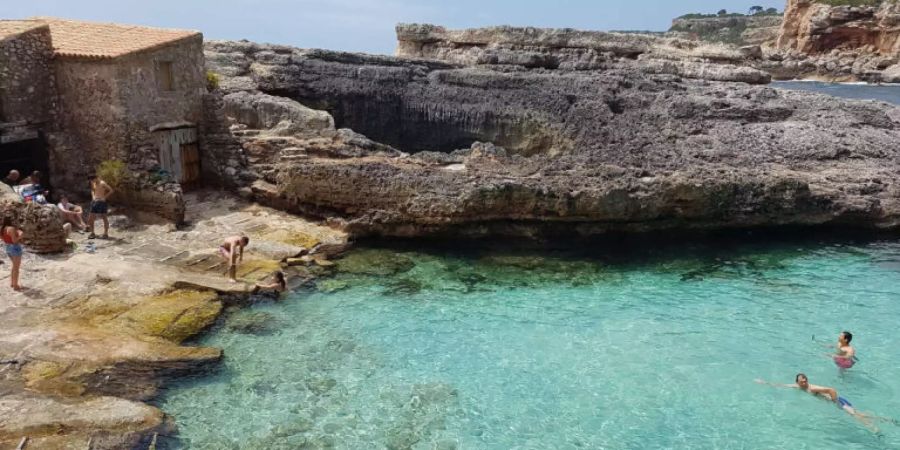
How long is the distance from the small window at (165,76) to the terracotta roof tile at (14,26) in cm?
300

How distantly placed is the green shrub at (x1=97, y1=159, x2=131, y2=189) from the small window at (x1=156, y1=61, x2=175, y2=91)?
2598 millimetres

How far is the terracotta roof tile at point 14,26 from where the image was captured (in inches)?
673

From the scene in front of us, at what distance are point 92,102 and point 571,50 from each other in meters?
22.1

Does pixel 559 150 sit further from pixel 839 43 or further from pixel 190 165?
pixel 839 43

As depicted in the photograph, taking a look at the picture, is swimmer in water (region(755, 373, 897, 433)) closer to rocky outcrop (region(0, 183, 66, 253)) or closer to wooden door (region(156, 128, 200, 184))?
rocky outcrop (region(0, 183, 66, 253))

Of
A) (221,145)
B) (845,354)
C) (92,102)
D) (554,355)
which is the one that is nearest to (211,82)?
(221,145)

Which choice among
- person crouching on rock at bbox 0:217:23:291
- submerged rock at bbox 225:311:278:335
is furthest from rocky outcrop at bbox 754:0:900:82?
person crouching on rock at bbox 0:217:23:291

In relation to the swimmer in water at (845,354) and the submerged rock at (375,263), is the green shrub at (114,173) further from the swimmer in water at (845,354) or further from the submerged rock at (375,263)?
the swimmer in water at (845,354)

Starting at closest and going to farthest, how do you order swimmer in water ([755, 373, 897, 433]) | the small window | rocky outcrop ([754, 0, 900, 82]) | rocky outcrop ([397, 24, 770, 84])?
1. swimmer in water ([755, 373, 897, 433])
2. the small window
3. rocky outcrop ([397, 24, 770, 84])
4. rocky outcrop ([754, 0, 900, 82])

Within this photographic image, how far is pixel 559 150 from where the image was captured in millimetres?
22859

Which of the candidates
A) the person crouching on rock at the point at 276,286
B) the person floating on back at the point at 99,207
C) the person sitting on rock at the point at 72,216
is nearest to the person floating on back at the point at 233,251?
the person crouching on rock at the point at 276,286

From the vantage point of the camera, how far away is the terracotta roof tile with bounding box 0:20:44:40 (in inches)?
673

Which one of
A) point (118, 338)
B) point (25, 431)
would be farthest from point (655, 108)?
point (25, 431)

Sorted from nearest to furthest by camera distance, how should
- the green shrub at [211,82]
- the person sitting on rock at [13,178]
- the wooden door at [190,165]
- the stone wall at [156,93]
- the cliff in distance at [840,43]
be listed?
the person sitting on rock at [13,178], the stone wall at [156,93], the wooden door at [190,165], the green shrub at [211,82], the cliff in distance at [840,43]
